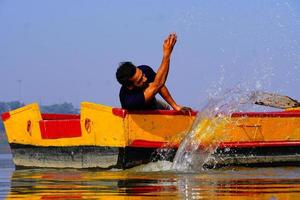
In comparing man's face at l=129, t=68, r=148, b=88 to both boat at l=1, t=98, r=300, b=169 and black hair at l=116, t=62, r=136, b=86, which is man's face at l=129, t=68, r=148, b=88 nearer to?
black hair at l=116, t=62, r=136, b=86

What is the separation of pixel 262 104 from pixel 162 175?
→ 174 inches

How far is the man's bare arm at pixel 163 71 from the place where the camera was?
452 inches

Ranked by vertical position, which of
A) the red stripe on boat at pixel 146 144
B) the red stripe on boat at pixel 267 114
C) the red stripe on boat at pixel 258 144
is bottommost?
the red stripe on boat at pixel 258 144

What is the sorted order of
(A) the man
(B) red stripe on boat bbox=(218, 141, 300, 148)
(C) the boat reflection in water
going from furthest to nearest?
(B) red stripe on boat bbox=(218, 141, 300, 148) < (A) the man < (C) the boat reflection in water

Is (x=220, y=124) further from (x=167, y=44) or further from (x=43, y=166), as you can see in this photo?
(x=43, y=166)

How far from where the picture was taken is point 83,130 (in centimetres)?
1234

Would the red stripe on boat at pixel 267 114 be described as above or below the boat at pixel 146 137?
above

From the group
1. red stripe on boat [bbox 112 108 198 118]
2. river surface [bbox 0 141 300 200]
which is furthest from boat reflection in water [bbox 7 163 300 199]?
red stripe on boat [bbox 112 108 198 118]

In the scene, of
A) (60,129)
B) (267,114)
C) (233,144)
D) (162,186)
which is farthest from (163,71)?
(162,186)

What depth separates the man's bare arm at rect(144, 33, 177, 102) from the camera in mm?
11484

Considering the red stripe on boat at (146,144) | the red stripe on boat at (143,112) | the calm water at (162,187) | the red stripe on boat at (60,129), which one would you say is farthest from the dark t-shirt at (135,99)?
the calm water at (162,187)

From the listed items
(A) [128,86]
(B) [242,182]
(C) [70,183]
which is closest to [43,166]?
(A) [128,86]

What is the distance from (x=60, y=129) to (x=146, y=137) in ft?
5.96

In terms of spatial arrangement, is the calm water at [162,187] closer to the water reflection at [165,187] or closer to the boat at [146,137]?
the water reflection at [165,187]
